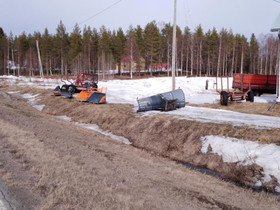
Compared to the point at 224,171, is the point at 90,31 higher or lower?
higher

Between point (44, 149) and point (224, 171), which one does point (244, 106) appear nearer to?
point (224, 171)

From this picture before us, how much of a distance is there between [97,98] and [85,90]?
3930 millimetres

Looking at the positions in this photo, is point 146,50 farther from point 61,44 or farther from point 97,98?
point 97,98

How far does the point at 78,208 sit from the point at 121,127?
10.0 meters

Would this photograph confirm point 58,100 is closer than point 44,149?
No

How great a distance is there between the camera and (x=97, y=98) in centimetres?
2027

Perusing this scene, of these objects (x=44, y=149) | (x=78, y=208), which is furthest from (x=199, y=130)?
(x=78, y=208)

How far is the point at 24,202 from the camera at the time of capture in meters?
4.18

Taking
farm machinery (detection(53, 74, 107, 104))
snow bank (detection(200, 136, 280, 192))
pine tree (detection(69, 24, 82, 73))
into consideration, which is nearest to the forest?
pine tree (detection(69, 24, 82, 73))

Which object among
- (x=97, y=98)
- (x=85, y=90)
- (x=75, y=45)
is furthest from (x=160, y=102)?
(x=75, y=45)

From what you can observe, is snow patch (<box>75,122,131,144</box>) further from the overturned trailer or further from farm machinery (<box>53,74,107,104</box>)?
farm machinery (<box>53,74,107,104</box>)

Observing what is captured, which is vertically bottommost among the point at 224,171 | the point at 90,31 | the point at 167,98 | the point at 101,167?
the point at 224,171

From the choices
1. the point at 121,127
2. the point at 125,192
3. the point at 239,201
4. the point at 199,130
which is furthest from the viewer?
the point at 121,127

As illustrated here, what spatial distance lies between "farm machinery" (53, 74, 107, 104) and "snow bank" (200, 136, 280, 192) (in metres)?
12.2
